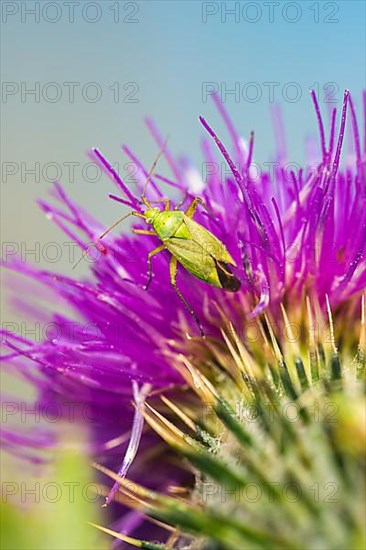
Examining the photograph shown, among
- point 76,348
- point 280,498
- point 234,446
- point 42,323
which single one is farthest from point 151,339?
point 280,498

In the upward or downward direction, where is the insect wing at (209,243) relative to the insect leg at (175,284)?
upward

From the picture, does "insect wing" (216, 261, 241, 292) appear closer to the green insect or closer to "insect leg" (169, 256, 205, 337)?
the green insect

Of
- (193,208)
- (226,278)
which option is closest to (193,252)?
(226,278)

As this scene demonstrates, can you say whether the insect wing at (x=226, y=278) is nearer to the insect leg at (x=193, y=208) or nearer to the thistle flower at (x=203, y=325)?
the thistle flower at (x=203, y=325)

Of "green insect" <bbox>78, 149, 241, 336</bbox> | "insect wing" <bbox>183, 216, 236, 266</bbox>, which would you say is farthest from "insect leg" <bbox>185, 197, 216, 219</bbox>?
"insect wing" <bbox>183, 216, 236, 266</bbox>

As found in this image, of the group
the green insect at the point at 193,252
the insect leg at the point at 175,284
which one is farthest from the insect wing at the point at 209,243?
the insect leg at the point at 175,284

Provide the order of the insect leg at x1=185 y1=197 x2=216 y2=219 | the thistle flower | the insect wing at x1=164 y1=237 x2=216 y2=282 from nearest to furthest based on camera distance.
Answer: the thistle flower < the insect wing at x1=164 y1=237 x2=216 y2=282 < the insect leg at x1=185 y1=197 x2=216 y2=219

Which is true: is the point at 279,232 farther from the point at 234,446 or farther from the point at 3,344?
the point at 234,446

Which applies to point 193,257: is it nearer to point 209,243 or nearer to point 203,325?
point 209,243

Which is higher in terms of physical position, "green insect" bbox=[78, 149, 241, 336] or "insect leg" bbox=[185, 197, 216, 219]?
"insect leg" bbox=[185, 197, 216, 219]

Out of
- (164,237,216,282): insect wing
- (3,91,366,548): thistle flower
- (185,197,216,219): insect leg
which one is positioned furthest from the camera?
(185,197,216,219): insect leg

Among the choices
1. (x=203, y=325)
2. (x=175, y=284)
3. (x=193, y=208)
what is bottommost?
(x=203, y=325)

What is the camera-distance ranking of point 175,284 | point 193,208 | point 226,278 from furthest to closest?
point 193,208 → point 175,284 → point 226,278

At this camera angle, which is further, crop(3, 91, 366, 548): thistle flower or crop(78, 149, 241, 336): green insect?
crop(78, 149, 241, 336): green insect
